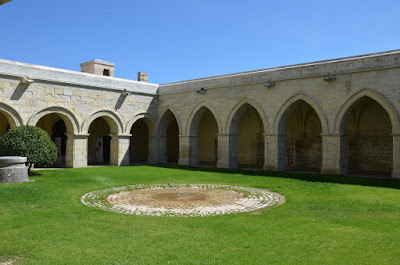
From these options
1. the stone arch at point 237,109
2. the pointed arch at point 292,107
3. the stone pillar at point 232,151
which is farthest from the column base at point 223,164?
the pointed arch at point 292,107

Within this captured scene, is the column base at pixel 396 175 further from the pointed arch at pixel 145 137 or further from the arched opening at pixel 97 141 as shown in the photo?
the arched opening at pixel 97 141

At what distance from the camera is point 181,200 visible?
9.06m

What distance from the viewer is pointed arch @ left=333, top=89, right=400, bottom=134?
13.0 meters

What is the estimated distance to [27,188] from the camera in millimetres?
10297

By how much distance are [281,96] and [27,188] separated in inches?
428

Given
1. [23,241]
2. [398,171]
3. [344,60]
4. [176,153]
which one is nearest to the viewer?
[23,241]

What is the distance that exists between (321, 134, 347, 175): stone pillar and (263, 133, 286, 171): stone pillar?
205cm

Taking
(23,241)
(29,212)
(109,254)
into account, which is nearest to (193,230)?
(109,254)

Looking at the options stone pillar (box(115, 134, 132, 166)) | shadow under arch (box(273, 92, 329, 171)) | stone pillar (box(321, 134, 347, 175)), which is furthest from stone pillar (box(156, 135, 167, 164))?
stone pillar (box(321, 134, 347, 175))

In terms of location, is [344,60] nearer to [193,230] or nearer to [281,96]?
[281,96]

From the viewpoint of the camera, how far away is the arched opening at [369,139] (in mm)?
16547

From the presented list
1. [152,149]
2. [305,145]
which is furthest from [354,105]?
[152,149]

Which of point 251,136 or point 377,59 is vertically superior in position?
point 377,59

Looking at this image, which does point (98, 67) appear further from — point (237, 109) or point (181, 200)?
point (181, 200)
